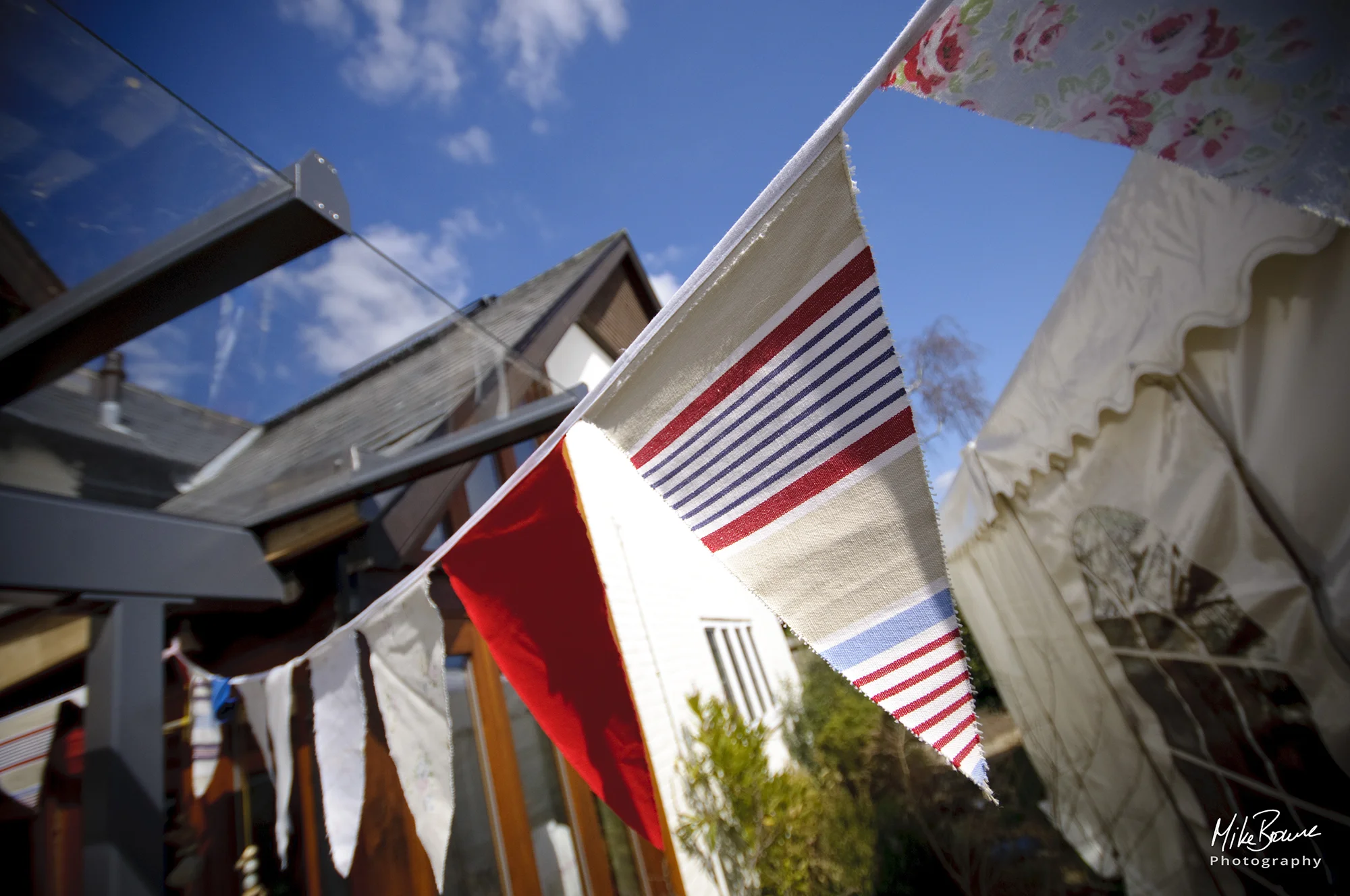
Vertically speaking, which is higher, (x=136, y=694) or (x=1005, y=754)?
(x=136, y=694)

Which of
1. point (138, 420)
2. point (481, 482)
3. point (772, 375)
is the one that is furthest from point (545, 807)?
point (772, 375)

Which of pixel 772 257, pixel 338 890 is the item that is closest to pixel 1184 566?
pixel 772 257

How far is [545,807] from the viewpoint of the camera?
129 inches

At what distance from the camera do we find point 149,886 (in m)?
1.81

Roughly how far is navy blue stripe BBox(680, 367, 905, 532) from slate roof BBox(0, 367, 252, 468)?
6.52 ft

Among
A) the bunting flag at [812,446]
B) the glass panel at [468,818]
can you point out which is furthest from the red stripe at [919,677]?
the glass panel at [468,818]

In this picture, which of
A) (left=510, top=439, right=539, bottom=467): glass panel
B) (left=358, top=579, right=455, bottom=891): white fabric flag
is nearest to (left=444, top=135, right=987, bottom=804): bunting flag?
(left=358, top=579, right=455, bottom=891): white fabric flag

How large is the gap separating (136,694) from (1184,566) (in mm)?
4060

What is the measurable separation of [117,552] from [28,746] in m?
1.31

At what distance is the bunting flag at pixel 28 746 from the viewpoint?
8.02 feet

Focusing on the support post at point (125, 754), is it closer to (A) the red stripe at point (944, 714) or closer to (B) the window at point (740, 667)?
(A) the red stripe at point (944, 714)

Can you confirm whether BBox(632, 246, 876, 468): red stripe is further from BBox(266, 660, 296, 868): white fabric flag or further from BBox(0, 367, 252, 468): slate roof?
BBox(266, 660, 296, 868): white fabric flag

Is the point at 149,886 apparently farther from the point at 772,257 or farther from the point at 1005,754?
the point at 1005,754

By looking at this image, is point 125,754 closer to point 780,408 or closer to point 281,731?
point 281,731
